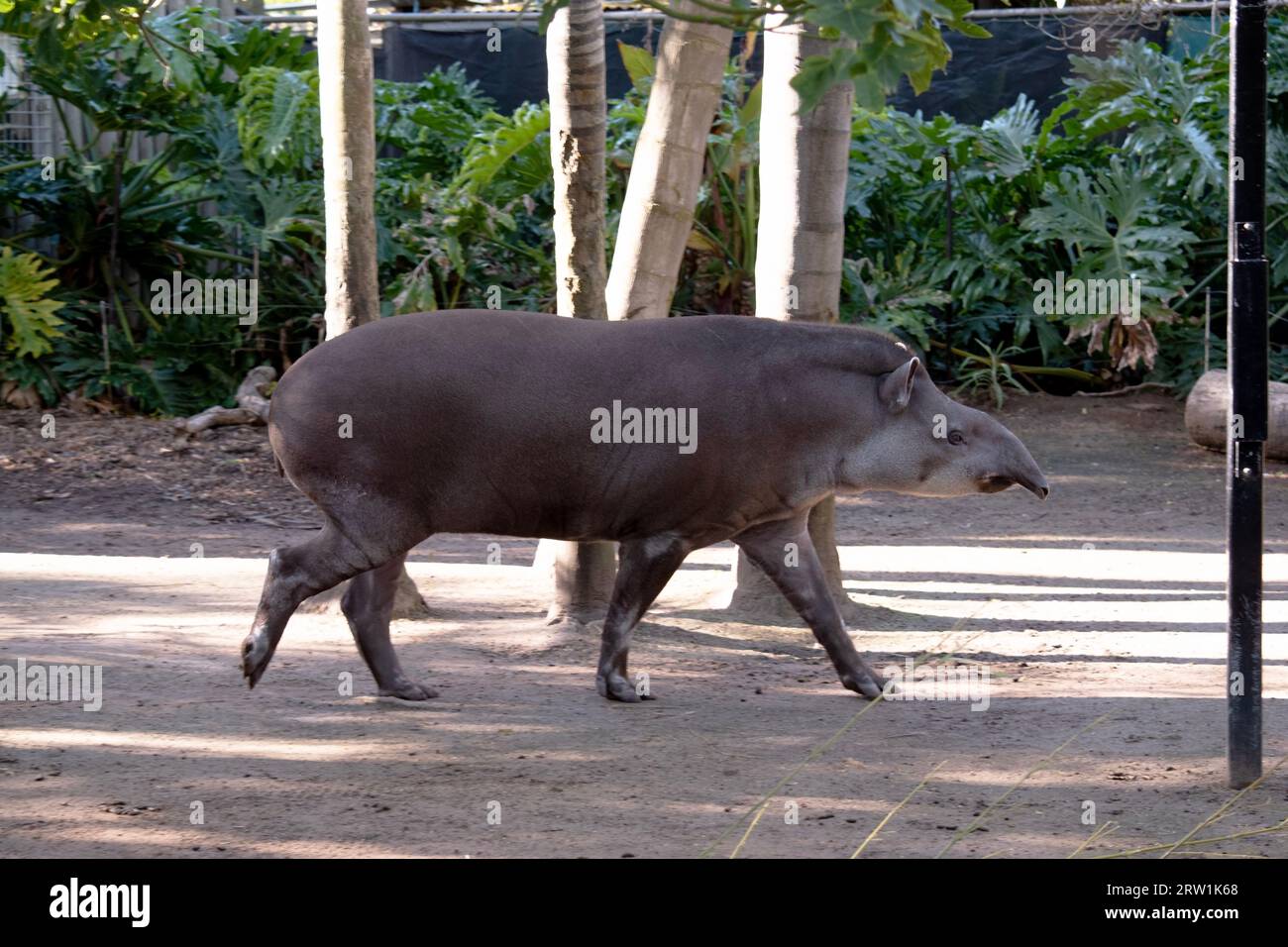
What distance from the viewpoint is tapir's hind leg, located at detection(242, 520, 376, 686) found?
5.59 m

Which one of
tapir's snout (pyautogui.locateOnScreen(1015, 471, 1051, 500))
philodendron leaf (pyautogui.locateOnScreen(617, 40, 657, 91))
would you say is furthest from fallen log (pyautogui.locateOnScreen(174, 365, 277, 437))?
tapir's snout (pyautogui.locateOnScreen(1015, 471, 1051, 500))

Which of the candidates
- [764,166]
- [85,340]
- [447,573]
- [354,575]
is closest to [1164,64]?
[764,166]

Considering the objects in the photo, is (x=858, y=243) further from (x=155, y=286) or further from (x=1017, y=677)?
(x=1017, y=677)

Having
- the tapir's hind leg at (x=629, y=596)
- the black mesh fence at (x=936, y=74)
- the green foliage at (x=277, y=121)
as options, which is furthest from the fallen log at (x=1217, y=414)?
the green foliage at (x=277, y=121)

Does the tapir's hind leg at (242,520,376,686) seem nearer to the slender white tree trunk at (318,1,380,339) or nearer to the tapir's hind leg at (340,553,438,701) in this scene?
the tapir's hind leg at (340,553,438,701)

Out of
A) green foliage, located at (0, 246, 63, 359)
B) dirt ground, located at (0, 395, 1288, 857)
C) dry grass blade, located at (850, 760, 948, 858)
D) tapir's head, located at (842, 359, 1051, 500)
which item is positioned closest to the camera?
dry grass blade, located at (850, 760, 948, 858)

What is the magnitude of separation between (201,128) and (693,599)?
8556 mm

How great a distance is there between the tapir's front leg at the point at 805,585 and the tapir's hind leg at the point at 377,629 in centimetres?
143

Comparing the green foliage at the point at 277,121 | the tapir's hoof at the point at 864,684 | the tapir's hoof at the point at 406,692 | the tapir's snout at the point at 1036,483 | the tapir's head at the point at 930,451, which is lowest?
the tapir's hoof at the point at 864,684

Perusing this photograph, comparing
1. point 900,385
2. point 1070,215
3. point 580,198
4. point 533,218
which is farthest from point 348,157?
point 1070,215

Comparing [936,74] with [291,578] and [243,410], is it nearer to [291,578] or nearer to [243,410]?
[243,410]

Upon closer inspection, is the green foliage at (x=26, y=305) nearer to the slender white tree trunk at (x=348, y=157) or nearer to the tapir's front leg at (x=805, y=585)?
the slender white tree trunk at (x=348, y=157)

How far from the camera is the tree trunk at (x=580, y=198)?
6.97 meters

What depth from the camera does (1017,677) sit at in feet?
21.5
